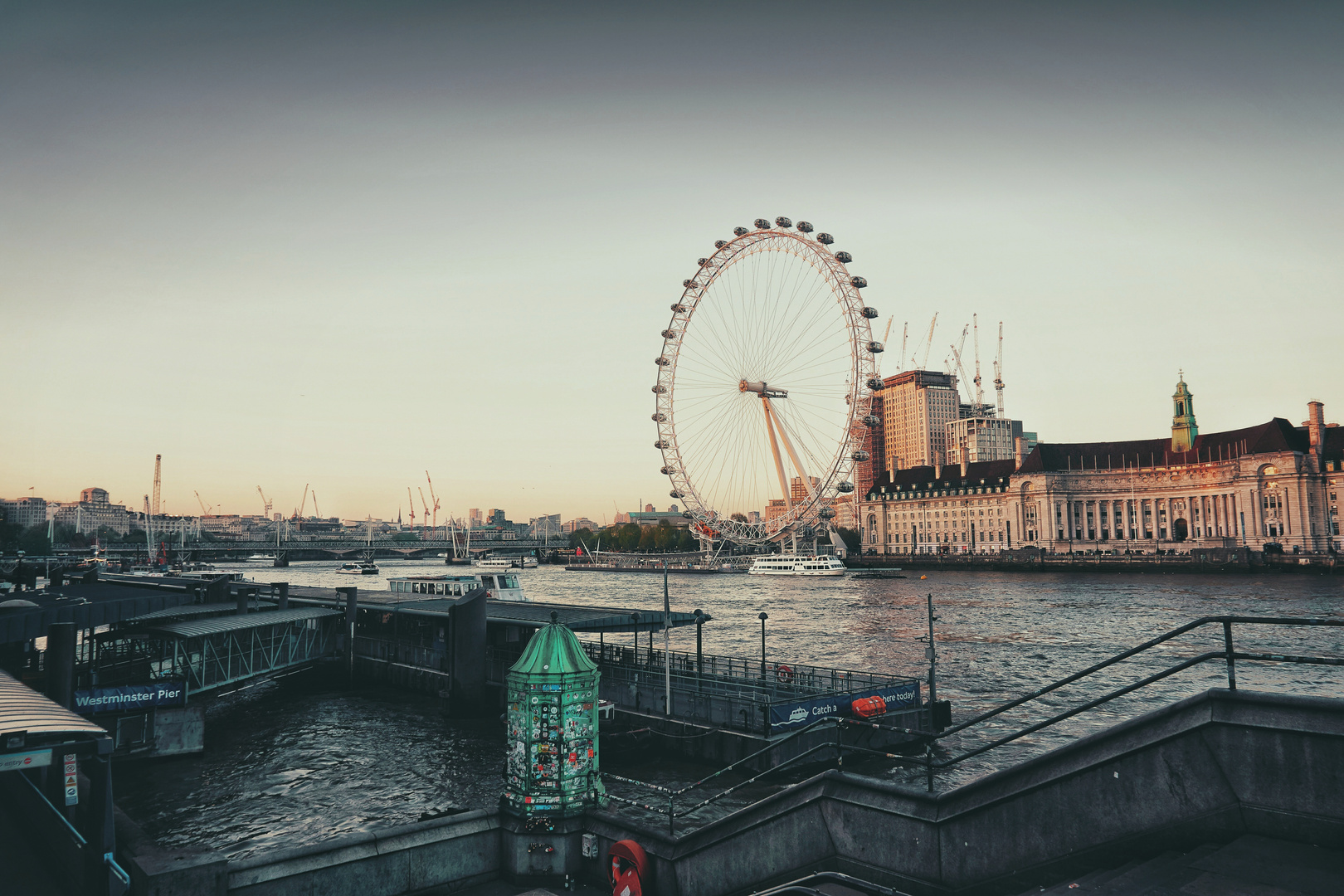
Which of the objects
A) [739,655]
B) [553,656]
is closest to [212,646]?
[553,656]

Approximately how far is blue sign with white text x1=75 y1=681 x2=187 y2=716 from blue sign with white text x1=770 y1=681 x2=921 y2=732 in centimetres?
2185

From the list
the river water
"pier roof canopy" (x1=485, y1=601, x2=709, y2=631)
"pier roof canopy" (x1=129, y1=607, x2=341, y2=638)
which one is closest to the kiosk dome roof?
the river water

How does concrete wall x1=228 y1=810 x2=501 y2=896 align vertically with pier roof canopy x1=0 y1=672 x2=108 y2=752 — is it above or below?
below

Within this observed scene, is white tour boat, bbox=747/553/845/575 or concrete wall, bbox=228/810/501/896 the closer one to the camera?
concrete wall, bbox=228/810/501/896

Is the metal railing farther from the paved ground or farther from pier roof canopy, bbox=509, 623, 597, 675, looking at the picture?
the paved ground

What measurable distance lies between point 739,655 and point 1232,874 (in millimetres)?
50998

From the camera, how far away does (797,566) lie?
538 ft

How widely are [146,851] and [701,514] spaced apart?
12343 cm

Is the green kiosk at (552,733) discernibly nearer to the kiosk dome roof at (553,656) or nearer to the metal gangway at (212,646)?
the kiosk dome roof at (553,656)

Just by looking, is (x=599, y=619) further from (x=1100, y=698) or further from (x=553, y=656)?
(x=1100, y=698)

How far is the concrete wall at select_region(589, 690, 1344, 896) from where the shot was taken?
8.48 metres

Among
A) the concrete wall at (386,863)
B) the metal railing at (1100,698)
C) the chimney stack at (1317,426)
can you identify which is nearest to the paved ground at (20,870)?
the concrete wall at (386,863)

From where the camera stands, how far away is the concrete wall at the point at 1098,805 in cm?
848

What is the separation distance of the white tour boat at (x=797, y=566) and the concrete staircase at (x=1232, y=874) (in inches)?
6115
